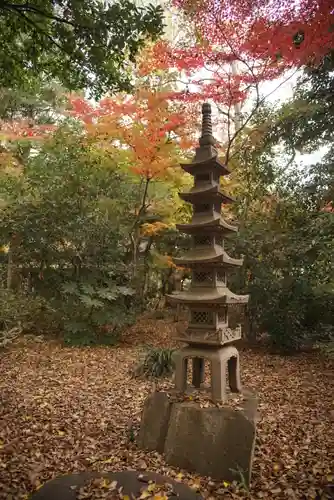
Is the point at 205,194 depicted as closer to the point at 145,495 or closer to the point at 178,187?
the point at 145,495

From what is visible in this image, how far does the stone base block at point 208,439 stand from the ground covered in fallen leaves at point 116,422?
5.8 inches

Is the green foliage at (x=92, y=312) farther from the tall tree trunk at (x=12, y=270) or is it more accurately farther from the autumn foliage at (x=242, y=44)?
the autumn foliage at (x=242, y=44)

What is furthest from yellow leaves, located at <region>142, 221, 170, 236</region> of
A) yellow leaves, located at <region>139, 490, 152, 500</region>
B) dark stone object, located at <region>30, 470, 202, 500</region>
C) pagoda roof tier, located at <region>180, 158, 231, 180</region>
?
yellow leaves, located at <region>139, 490, 152, 500</region>

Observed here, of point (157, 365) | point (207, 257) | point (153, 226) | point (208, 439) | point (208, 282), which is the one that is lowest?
point (208, 439)

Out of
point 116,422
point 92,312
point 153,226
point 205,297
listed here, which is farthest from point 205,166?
point 153,226

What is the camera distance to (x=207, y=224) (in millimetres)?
5168

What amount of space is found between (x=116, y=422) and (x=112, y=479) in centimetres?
170

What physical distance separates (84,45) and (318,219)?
6.92m

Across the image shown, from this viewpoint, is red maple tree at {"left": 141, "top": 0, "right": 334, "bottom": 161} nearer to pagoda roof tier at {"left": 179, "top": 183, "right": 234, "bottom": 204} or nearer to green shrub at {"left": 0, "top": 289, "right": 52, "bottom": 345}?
pagoda roof tier at {"left": 179, "top": 183, "right": 234, "bottom": 204}

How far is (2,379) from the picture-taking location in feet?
24.3

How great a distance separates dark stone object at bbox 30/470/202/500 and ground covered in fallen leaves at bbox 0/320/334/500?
248mm

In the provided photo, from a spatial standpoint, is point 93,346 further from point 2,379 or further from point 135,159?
point 135,159

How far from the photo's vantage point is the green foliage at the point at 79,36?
4152mm

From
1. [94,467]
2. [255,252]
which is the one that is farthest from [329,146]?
[94,467]
